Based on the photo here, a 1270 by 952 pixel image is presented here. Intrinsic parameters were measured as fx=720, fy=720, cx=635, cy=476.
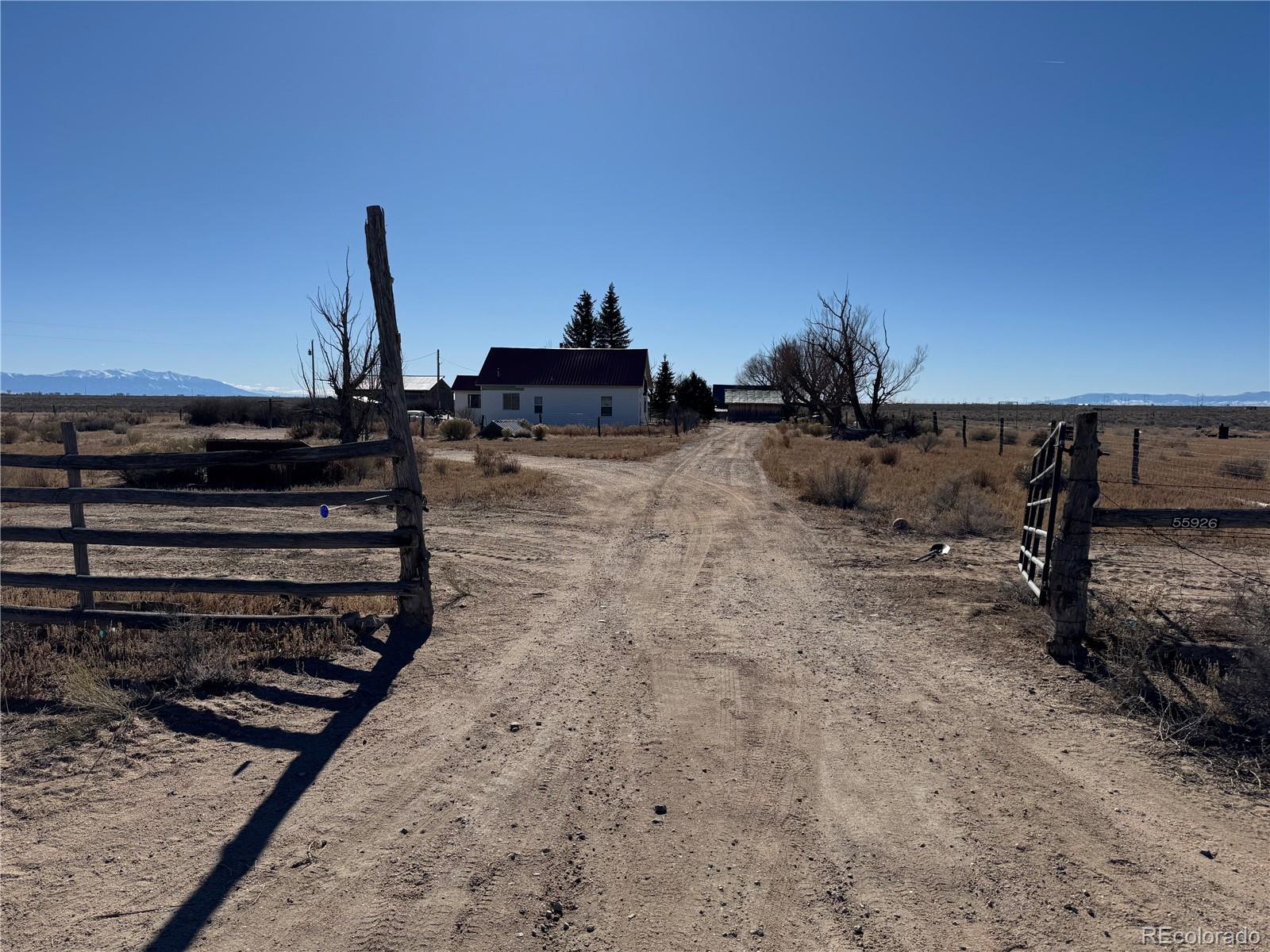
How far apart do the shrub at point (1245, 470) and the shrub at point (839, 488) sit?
10.7 meters

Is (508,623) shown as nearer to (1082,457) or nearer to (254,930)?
(254,930)

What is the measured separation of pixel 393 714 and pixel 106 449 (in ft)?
84.2

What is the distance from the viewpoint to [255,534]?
583 centimetres

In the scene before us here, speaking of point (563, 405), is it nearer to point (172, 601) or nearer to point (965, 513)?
point (965, 513)

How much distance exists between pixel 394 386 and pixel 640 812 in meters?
3.93

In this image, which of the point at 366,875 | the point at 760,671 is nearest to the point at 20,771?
the point at 366,875

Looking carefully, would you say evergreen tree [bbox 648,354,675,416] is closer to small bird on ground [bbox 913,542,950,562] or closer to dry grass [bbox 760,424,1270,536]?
dry grass [bbox 760,424,1270,536]

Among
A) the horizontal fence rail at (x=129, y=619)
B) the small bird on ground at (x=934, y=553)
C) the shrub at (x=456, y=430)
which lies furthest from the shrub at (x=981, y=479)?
the shrub at (x=456, y=430)

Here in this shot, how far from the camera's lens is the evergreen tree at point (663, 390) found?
64.7 m

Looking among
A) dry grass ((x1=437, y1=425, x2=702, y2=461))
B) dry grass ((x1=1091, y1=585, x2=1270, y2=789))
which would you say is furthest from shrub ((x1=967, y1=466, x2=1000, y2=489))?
dry grass ((x1=437, y1=425, x2=702, y2=461))

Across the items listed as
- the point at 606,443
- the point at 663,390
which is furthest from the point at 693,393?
the point at 606,443

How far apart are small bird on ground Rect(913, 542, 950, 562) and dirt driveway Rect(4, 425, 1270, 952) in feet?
10.1

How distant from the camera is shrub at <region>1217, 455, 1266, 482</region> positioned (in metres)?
17.4

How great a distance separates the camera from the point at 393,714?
4633 mm
